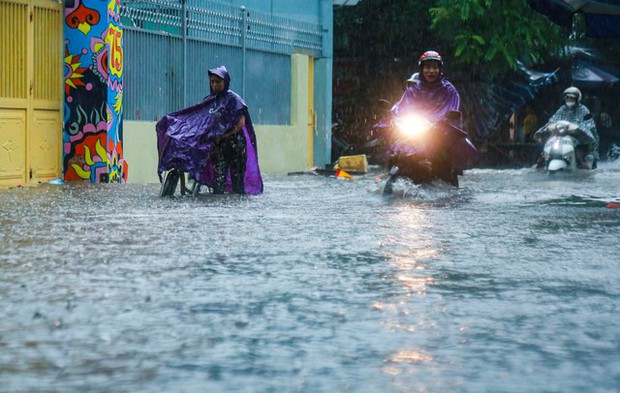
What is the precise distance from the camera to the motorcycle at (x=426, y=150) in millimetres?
15750

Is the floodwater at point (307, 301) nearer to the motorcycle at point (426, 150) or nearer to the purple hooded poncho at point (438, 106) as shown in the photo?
the motorcycle at point (426, 150)

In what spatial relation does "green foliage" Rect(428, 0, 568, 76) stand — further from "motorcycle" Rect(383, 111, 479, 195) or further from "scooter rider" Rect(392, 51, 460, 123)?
"motorcycle" Rect(383, 111, 479, 195)

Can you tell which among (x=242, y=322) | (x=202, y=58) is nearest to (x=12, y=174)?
(x=202, y=58)

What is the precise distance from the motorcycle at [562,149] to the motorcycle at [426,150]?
22.0 ft

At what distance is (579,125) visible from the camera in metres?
24.1

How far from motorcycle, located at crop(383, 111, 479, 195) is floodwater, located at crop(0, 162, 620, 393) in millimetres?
3459

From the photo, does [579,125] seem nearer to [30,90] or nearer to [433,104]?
[433,104]

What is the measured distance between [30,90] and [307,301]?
1201 cm

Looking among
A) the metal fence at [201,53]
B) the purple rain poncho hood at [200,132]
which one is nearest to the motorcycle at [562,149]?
the metal fence at [201,53]

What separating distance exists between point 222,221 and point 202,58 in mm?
11611

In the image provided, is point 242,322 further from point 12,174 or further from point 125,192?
point 12,174

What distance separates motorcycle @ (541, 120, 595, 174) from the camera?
22.8m

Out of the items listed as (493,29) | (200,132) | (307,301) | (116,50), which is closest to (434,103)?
(200,132)

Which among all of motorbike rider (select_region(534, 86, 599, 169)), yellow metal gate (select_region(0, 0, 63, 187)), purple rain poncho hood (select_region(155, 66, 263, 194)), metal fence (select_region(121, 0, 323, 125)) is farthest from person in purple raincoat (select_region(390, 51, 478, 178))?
motorbike rider (select_region(534, 86, 599, 169))
